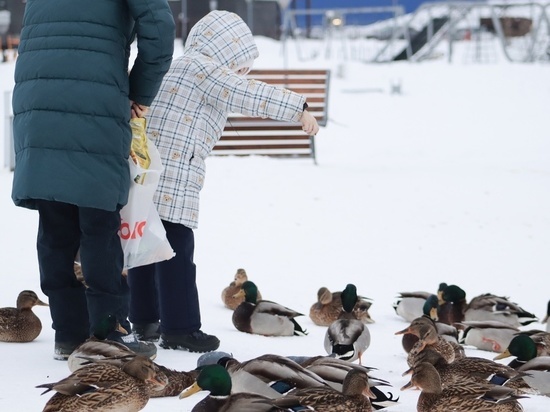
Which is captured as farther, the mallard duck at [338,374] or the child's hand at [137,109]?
the child's hand at [137,109]

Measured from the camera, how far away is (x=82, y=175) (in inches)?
179

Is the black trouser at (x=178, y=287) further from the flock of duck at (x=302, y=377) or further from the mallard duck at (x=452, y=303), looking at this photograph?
the mallard duck at (x=452, y=303)

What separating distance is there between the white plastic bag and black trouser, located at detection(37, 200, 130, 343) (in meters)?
0.15

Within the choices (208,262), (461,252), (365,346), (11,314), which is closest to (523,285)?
(461,252)

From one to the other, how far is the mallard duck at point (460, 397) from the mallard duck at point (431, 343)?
3.16 ft

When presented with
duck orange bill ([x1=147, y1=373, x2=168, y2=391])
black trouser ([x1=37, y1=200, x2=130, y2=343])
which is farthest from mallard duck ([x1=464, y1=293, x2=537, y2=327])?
duck orange bill ([x1=147, y1=373, x2=168, y2=391])

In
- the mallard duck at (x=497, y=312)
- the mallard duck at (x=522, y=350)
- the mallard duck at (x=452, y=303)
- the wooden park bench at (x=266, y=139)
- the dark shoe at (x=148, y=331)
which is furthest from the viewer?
the wooden park bench at (x=266, y=139)

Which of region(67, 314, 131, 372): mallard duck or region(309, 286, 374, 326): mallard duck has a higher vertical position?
region(67, 314, 131, 372): mallard duck

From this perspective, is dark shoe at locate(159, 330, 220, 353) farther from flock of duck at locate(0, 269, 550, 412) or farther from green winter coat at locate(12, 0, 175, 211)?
green winter coat at locate(12, 0, 175, 211)

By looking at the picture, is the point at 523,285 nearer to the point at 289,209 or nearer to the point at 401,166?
the point at 289,209

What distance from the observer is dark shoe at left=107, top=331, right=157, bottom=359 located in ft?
15.7

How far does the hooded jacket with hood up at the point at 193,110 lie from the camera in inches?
208

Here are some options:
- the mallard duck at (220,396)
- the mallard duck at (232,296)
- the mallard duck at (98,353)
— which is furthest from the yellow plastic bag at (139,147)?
the mallard duck at (232,296)

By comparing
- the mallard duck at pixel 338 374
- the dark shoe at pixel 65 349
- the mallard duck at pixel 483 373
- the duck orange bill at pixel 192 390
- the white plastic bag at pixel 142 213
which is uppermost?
the white plastic bag at pixel 142 213
